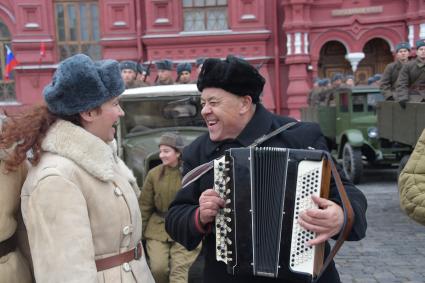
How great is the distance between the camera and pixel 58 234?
2016 millimetres

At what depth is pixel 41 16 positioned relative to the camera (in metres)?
15.8

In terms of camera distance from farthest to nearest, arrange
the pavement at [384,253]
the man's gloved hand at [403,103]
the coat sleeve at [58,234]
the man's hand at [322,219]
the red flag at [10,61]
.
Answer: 1. the red flag at [10,61]
2. the man's gloved hand at [403,103]
3. the pavement at [384,253]
4. the man's hand at [322,219]
5. the coat sleeve at [58,234]

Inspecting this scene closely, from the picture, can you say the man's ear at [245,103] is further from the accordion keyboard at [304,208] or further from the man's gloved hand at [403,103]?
the man's gloved hand at [403,103]

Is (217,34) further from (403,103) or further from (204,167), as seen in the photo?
(204,167)

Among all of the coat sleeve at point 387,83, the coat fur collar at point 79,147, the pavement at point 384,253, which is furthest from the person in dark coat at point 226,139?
the coat sleeve at point 387,83

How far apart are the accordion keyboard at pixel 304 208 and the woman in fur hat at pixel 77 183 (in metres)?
0.75

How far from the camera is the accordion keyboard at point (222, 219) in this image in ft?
7.48

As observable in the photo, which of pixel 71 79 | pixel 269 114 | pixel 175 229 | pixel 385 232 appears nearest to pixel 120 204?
pixel 175 229

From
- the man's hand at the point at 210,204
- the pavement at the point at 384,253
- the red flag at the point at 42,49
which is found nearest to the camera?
the man's hand at the point at 210,204

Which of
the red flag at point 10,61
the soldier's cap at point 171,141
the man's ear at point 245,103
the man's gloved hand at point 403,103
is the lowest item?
the soldier's cap at point 171,141

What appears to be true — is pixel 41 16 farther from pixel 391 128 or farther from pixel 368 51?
pixel 391 128

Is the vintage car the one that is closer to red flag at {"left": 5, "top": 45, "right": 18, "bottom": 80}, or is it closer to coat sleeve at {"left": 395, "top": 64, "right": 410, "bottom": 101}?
coat sleeve at {"left": 395, "top": 64, "right": 410, "bottom": 101}

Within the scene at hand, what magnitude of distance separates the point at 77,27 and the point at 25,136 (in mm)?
14995

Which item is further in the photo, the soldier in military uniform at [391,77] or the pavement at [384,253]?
the soldier in military uniform at [391,77]
